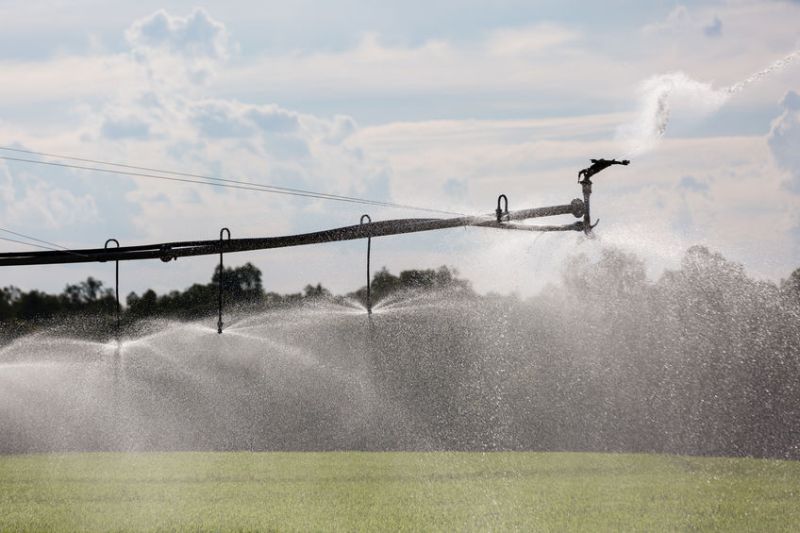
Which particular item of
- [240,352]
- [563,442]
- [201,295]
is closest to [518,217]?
[563,442]

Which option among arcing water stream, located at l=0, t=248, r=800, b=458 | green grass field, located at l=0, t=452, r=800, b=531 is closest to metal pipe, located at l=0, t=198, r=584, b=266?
green grass field, located at l=0, t=452, r=800, b=531

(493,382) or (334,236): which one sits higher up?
(334,236)

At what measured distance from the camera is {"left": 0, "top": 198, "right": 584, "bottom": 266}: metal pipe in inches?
661

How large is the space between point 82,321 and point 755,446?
24993 millimetres

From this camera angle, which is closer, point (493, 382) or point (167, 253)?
point (167, 253)

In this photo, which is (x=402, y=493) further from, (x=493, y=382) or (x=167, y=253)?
(x=493, y=382)

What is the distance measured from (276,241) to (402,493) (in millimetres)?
5349

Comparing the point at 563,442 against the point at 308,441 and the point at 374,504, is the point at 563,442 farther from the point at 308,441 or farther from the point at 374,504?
the point at 374,504

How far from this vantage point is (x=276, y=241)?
63.5 feet

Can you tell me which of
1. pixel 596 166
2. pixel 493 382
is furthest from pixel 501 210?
pixel 493 382

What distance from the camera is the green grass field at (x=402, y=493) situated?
17219 millimetres

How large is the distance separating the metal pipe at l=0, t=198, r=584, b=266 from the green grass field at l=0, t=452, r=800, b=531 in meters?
4.35

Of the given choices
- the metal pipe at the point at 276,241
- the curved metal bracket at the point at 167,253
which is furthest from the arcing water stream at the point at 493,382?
the curved metal bracket at the point at 167,253

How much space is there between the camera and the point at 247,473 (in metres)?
25.6
